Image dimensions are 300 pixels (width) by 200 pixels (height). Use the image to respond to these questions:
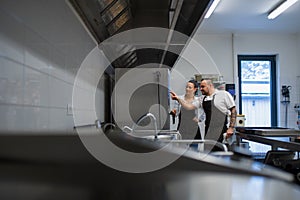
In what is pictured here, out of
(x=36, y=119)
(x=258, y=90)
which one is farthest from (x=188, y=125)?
(x=258, y=90)

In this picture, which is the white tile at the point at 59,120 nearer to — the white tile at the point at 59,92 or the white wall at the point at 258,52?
the white tile at the point at 59,92

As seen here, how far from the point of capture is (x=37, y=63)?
3.27 feet

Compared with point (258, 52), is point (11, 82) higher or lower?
lower

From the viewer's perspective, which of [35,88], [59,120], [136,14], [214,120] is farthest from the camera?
[214,120]

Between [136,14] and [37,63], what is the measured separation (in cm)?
78

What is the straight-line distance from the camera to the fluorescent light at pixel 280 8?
12.0 feet

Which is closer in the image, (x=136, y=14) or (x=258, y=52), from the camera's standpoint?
(x=136, y=14)

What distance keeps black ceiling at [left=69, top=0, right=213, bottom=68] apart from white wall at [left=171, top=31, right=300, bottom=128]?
11.6 feet

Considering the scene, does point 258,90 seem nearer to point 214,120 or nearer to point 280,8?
point 280,8

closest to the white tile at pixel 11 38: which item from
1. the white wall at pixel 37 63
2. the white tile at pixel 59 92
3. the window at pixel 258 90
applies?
the white wall at pixel 37 63

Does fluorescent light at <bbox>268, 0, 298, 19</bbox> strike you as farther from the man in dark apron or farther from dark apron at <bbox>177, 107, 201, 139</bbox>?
dark apron at <bbox>177, 107, 201, 139</bbox>

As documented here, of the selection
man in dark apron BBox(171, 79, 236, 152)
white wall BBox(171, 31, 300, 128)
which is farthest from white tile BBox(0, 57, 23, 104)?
white wall BBox(171, 31, 300, 128)

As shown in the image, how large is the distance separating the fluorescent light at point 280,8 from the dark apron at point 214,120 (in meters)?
1.82

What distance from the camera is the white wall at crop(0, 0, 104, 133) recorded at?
0.76m
